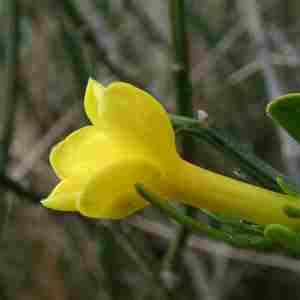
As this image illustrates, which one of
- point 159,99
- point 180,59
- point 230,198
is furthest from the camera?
point 159,99

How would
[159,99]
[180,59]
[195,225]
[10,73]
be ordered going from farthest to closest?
[159,99]
[10,73]
[180,59]
[195,225]

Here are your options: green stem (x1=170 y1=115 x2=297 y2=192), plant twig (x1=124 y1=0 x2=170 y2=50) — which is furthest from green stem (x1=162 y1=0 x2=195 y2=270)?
plant twig (x1=124 y1=0 x2=170 y2=50)

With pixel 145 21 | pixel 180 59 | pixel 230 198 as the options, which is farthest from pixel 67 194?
pixel 145 21

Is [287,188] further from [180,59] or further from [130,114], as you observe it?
[180,59]

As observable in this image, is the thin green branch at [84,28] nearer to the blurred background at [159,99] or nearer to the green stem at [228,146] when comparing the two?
the blurred background at [159,99]

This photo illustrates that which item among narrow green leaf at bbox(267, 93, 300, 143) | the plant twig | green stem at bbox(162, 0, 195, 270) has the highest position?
narrow green leaf at bbox(267, 93, 300, 143)

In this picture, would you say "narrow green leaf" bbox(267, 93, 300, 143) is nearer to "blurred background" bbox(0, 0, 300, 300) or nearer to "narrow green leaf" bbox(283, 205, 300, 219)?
"narrow green leaf" bbox(283, 205, 300, 219)

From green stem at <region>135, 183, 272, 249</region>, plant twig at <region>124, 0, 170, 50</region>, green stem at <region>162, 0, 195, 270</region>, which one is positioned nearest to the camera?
green stem at <region>135, 183, 272, 249</region>

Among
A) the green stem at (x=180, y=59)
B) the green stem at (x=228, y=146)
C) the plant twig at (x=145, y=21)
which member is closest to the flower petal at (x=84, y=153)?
the green stem at (x=228, y=146)
